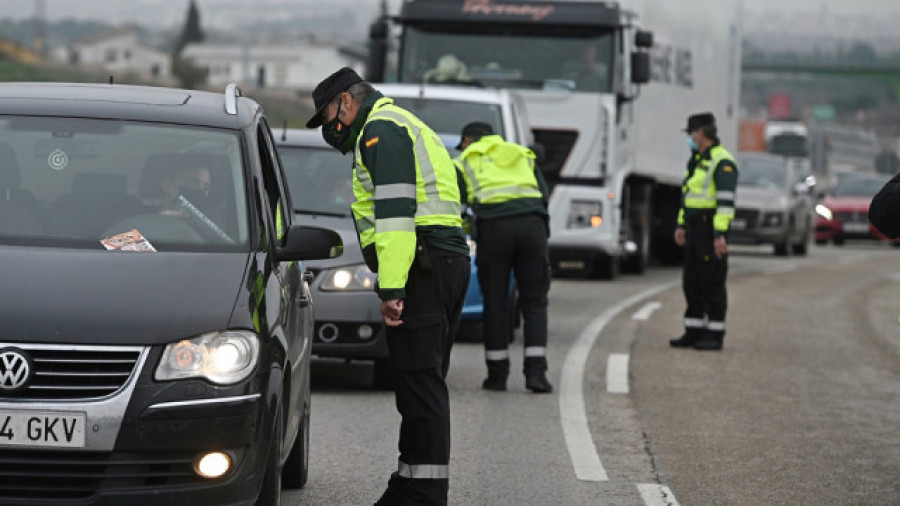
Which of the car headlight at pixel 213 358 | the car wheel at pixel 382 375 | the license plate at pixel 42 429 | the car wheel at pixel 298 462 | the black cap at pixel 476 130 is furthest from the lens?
the black cap at pixel 476 130

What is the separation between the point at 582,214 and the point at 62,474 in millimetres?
16499

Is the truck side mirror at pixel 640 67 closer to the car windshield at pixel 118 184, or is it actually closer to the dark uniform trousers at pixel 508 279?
the dark uniform trousers at pixel 508 279

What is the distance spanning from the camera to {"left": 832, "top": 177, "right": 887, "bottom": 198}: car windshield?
42.1 m

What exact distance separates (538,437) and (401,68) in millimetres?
11262

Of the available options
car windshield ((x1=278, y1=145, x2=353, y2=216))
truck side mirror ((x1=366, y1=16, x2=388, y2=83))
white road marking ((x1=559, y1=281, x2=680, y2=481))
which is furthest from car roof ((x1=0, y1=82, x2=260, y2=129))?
truck side mirror ((x1=366, y1=16, x2=388, y2=83))

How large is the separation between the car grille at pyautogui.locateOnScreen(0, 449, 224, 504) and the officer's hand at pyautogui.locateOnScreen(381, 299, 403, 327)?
50.7 inches

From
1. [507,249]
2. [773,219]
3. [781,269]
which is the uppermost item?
[507,249]

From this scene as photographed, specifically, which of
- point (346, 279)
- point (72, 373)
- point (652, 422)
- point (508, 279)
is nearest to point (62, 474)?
point (72, 373)

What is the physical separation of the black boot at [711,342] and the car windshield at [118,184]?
833 cm

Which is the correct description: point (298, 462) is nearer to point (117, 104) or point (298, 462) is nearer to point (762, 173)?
point (117, 104)

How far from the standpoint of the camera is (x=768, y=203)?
3189 centimetres

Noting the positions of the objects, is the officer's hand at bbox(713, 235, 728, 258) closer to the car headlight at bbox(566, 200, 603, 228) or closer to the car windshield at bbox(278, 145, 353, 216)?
the car windshield at bbox(278, 145, 353, 216)

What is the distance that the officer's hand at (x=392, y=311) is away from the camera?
6332 millimetres

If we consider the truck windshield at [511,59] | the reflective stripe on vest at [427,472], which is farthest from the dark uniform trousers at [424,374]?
the truck windshield at [511,59]
